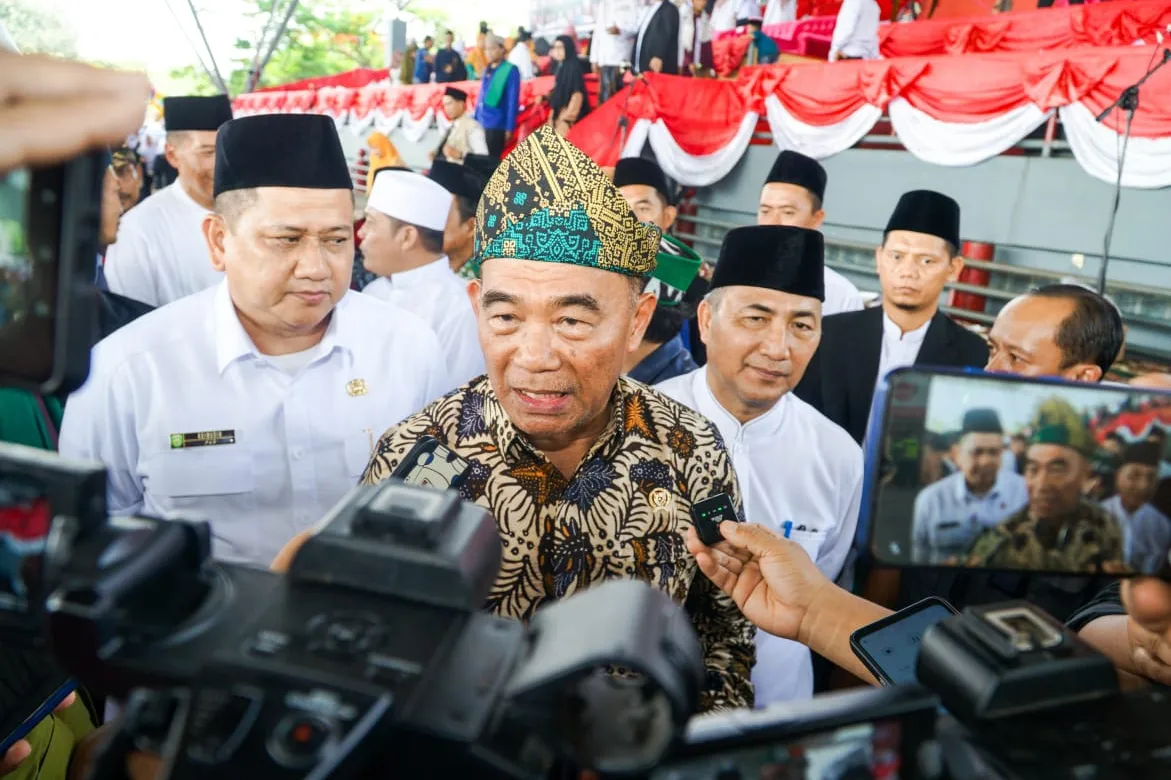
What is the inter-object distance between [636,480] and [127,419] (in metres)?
1.29

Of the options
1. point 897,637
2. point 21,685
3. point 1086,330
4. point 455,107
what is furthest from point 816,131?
point 21,685

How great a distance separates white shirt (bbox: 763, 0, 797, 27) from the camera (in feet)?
34.4

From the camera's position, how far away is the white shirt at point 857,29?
868cm

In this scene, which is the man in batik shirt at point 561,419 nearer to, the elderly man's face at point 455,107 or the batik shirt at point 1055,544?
the batik shirt at point 1055,544

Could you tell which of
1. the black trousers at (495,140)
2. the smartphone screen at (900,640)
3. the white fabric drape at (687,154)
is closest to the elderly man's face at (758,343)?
the smartphone screen at (900,640)

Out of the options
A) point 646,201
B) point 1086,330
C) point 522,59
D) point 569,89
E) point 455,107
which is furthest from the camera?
point 522,59

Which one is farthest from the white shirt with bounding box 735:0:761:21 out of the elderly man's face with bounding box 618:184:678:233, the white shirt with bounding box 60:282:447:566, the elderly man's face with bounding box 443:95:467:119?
the white shirt with bounding box 60:282:447:566

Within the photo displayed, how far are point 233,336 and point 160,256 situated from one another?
1888 millimetres

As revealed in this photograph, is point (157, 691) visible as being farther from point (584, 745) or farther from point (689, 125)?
point (689, 125)

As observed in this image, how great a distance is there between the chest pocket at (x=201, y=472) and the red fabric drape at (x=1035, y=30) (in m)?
7.69

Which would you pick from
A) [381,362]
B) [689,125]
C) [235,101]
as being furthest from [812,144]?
[235,101]

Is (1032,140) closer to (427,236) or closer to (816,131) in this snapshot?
(816,131)

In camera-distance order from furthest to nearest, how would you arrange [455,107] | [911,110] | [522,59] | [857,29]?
A: [522,59] < [455,107] < [857,29] < [911,110]

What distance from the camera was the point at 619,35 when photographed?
958 centimetres
